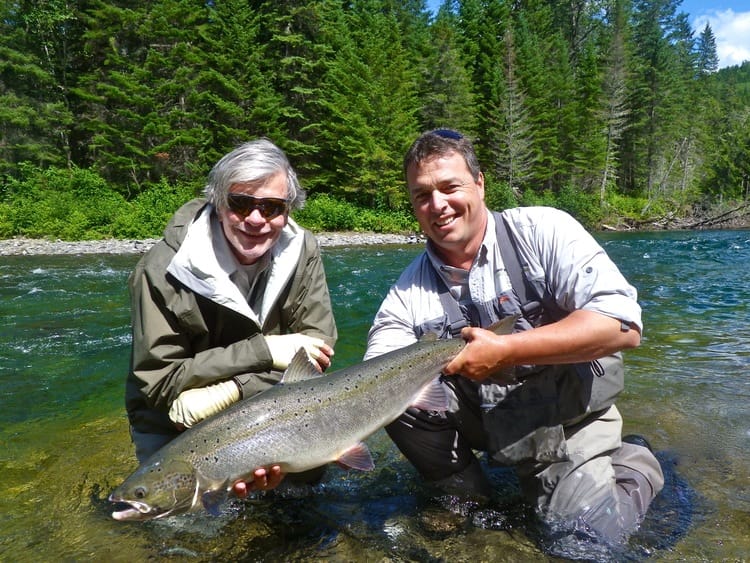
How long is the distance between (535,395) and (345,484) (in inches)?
62.8

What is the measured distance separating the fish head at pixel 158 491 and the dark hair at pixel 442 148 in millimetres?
2193

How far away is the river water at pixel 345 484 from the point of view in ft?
9.70

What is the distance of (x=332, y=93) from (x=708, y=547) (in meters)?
33.5

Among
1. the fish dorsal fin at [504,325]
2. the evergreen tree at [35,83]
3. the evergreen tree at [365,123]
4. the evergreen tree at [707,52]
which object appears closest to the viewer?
the fish dorsal fin at [504,325]

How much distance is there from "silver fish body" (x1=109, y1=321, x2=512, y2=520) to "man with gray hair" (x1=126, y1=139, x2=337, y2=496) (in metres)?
0.18

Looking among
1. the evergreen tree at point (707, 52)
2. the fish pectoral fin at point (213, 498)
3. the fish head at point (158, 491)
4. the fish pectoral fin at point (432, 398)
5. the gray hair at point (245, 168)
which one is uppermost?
the evergreen tree at point (707, 52)

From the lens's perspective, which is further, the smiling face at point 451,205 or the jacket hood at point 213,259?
the smiling face at point 451,205

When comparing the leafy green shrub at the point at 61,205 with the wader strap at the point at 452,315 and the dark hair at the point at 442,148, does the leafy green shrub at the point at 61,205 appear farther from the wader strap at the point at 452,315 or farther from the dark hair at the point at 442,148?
the wader strap at the point at 452,315

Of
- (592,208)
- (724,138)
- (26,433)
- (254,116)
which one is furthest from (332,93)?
(724,138)

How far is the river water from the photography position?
2.96 metres

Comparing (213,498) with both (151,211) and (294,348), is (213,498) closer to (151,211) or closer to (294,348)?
(294,348)

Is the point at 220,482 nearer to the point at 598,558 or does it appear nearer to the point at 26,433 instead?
the point at 598,558

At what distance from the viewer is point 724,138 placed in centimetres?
5438

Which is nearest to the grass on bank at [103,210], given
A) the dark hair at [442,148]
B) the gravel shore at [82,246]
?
the gravel shore at [82,246]
